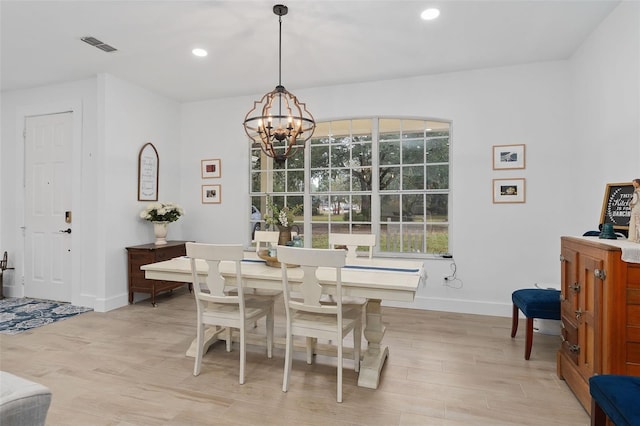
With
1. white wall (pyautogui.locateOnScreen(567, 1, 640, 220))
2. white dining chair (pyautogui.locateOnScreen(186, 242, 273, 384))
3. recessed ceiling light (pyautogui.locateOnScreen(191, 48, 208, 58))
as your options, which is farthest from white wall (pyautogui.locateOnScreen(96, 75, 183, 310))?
white wall (pyautogui.locateOnScreen(567, 1, 640, 220))

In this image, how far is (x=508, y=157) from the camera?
3994 mm

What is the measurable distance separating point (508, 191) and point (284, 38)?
3007 mm

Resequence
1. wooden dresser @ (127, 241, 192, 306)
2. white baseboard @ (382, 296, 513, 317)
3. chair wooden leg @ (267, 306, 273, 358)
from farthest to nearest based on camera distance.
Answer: wooden dresser @ (127, 241, 192, 306) → white baseboard @ (382, 296, 513, 317) → chair wooden leg @ (267, 306, 273, 358)

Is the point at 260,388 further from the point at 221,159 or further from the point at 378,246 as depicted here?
the point at 221,159

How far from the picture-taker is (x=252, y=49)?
3.55 m

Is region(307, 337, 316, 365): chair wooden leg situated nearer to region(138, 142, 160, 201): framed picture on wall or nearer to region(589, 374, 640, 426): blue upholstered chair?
region(589, 374, 640, 426): blue upholstered chair

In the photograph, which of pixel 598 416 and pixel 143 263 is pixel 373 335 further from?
pixel 143 263

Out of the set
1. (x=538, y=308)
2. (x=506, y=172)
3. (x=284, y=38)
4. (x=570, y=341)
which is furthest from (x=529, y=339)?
(x=284, y=38)

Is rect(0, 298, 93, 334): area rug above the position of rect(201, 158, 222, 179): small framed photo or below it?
below

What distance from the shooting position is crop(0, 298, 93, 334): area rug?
367cm

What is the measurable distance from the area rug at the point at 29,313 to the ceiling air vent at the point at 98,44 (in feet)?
9.86

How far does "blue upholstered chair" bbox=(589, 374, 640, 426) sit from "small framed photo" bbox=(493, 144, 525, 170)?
2.89 m

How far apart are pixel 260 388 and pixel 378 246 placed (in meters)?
2.58

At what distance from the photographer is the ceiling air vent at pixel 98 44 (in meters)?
3.34
